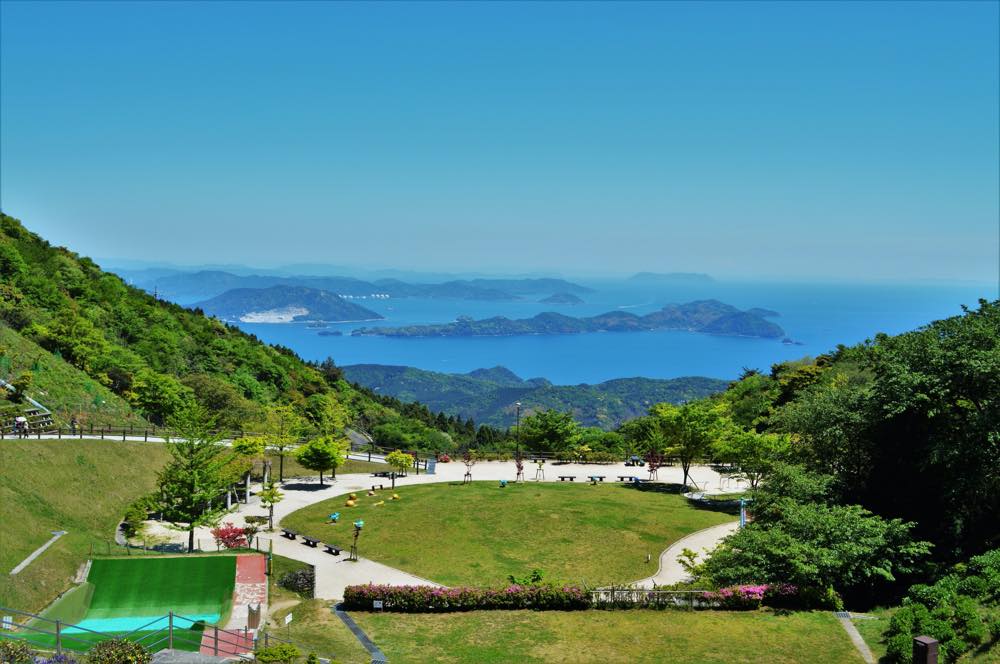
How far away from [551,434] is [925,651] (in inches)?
1489

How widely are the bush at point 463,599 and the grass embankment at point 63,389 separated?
29.3 meters

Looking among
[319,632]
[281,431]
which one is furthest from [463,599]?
[281,431]

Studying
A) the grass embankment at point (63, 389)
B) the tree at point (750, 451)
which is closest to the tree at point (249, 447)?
the grass embankment at point (63, 389)

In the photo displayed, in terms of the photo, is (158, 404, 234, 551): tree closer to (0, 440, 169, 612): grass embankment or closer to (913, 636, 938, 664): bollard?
(0, 440, 169, 612): grass embankment

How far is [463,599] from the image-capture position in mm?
24031

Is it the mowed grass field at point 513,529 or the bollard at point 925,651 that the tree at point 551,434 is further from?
the bollard at point 925,651

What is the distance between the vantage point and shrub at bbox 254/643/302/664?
17.3 metres

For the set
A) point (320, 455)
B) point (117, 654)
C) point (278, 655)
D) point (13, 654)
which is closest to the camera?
point (13, 654)

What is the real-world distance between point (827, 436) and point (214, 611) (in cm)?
2728

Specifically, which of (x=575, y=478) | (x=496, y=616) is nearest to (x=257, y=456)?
(x=575, y=478)

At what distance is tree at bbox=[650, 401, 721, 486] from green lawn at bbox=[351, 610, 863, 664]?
21.5 meters

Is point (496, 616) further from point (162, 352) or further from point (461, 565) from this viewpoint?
point (162, 352)

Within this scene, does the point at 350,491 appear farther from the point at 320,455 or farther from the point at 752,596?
the point at 752,596

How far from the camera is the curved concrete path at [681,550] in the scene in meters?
29.1
